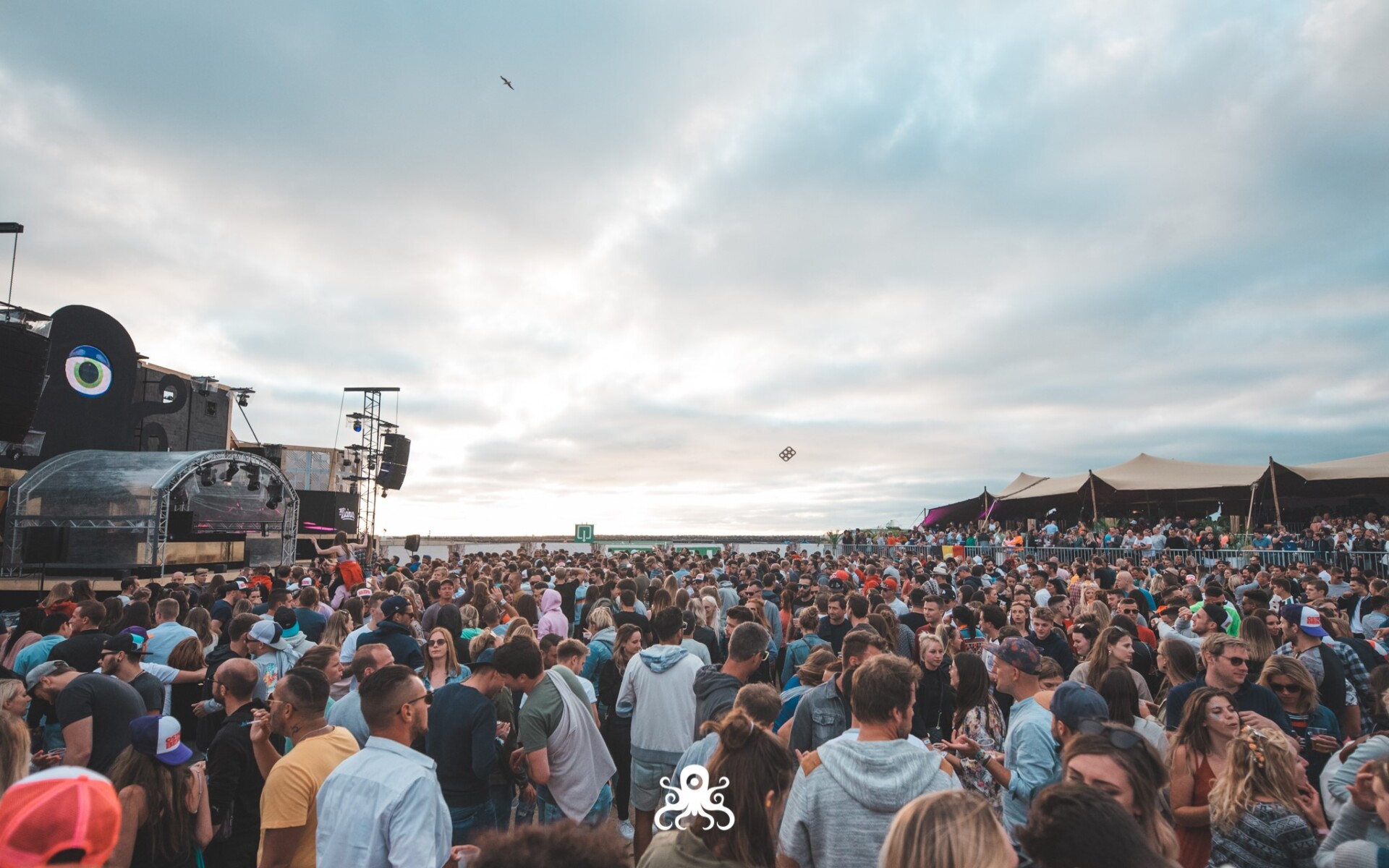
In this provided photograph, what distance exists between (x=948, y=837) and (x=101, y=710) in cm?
437

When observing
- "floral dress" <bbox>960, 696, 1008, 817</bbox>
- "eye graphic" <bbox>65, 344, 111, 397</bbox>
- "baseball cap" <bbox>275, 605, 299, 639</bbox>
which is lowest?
"floral dress" <bbox>960, 696, 1008, 817</bbox>

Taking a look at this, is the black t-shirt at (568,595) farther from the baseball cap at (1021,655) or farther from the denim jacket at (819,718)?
the baseball cap at (1021,655)

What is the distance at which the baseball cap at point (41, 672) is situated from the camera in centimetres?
434

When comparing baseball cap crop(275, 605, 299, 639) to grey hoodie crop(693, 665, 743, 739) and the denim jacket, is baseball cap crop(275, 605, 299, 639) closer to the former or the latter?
grey hoodie crop(693, 665, 743, 739)

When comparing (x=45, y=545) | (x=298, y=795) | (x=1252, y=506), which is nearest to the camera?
(x=298, y=795)

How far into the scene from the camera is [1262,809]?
2602mm

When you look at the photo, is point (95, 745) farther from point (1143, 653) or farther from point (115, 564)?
point (115, 564)

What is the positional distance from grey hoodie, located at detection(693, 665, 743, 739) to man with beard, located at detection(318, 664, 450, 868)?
1.77 metres

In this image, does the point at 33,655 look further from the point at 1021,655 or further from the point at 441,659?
the point at 1021,655

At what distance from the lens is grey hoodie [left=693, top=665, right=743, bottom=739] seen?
406 cm

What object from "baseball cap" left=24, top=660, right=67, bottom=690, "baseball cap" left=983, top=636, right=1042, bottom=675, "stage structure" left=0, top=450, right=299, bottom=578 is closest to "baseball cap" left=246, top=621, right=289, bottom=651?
"baseball cap" left=24, top=660, right=67, bottom=690

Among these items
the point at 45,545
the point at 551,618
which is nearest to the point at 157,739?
the point at 551,618

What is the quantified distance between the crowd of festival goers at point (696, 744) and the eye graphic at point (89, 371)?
613 inches

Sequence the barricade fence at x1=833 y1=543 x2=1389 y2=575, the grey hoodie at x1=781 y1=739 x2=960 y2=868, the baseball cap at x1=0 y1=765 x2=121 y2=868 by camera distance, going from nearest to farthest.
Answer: the baseball cap at x1=0 y1=765 x2=121 y2=868 < the grey hoodie at x1=781 y1=739 x2=960 y2=868 < the barricade fence at x1=833 y1=543 x2=1389 y2=575
